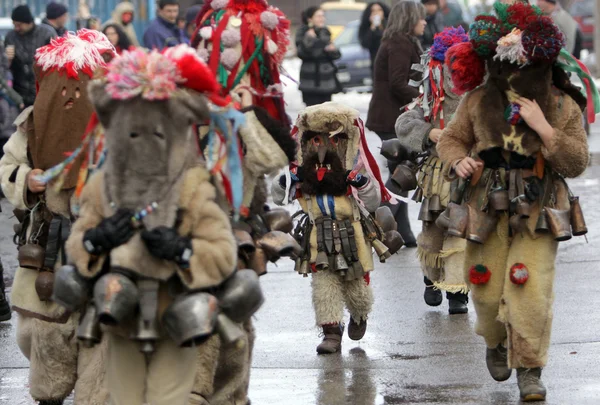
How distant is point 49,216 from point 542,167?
245 centimetres

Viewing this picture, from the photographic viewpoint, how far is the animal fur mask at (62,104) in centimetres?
633

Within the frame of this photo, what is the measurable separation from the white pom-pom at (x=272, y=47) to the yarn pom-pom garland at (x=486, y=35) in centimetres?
103

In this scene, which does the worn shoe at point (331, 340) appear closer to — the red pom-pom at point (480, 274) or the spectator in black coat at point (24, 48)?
the red pom-pom at point (480, 274)

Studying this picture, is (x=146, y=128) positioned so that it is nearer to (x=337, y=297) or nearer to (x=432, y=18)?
(x=337, y=297)

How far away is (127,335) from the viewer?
17.0 ft

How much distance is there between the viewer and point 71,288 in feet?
16.8

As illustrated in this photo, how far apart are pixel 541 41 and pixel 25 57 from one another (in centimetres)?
925

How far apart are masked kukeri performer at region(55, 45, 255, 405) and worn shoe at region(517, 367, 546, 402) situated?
6.15 feet

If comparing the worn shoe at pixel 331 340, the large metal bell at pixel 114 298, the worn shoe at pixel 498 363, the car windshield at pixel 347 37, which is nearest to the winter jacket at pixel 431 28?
the worn shoe at pixel 331 340

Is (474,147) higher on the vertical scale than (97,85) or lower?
lower

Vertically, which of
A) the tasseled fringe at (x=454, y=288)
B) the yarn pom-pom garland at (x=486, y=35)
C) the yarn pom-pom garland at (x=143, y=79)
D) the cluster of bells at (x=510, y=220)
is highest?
the yarn pom-pom garland at (x=143, y=79)

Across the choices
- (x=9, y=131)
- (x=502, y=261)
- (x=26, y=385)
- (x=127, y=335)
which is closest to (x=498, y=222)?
(x=502, y=261)

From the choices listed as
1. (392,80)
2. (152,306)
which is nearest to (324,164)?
(152,306)

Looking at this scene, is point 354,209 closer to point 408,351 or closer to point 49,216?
point 408,351
